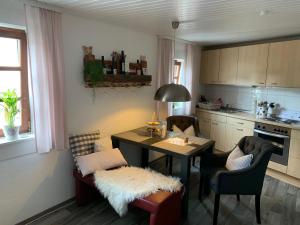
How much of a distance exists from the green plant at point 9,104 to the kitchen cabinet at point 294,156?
3.72 meters

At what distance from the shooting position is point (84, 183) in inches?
107

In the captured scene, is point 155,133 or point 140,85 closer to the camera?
point 155,133

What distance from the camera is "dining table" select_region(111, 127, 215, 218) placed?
8.16 ft

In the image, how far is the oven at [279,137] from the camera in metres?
3.49

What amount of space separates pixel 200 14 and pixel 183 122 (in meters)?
1.94

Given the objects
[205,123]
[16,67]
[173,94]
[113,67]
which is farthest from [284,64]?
[16,67]

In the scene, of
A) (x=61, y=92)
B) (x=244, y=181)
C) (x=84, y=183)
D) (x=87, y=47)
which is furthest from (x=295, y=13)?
(x=84, y=183)

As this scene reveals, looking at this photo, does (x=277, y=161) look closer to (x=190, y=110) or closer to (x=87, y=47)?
(x=190, y=110)

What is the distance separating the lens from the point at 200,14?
8.01 feet

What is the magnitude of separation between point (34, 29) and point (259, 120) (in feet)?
11.5

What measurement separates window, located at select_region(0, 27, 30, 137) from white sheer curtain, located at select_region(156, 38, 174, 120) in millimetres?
2087

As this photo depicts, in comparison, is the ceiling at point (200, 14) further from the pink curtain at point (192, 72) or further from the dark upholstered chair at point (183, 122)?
the dark upholstered chair at point (183, 122)

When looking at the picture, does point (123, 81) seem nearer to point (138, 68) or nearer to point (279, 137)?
point (138, 68)

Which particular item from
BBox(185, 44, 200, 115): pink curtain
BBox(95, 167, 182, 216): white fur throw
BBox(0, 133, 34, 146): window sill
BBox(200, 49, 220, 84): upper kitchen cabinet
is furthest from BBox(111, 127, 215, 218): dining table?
BBox(200, 49, 220, 84): upper kitchen cabinet
